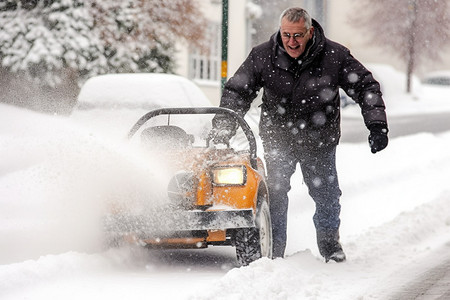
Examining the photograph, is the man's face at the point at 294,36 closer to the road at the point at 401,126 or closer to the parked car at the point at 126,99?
the parked car at the point at 126,99

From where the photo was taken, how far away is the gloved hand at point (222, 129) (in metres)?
6.55

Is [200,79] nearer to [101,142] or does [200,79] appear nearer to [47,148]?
[47,148]

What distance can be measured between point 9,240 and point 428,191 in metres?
5.79

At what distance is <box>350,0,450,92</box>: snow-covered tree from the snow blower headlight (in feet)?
128

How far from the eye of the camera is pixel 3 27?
19969 mm

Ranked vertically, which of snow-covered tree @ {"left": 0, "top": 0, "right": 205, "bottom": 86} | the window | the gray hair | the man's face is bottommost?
the man's face

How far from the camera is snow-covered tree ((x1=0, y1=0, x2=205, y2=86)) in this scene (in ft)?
64.8

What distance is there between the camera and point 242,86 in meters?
6.68

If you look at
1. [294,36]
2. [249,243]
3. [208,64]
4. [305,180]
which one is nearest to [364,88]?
[294,36]

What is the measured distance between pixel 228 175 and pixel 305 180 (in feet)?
3.17

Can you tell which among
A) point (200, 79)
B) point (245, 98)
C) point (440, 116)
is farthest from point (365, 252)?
point (440, 116)

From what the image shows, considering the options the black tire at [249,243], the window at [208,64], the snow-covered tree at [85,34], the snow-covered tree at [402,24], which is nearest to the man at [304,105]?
the black tire at [249,243]

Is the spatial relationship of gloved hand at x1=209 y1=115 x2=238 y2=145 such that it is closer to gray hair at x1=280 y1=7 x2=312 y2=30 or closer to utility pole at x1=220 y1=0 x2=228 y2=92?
gray hair at x1=280 y1=7 x2=312 y2=30

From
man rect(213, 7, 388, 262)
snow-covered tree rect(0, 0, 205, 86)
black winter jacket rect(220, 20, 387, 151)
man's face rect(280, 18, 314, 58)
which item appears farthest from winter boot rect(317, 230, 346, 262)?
snow-covered tree rect(0, 0, 205, 86)
